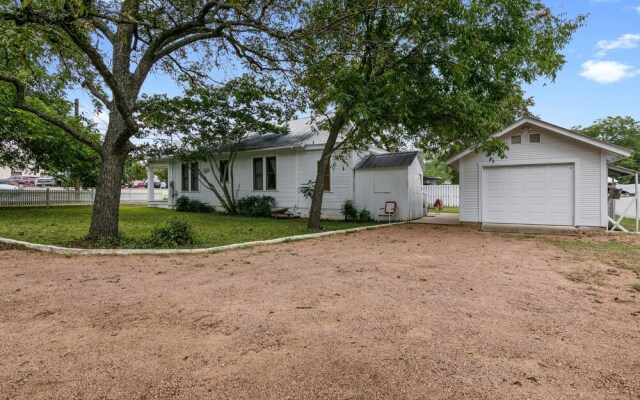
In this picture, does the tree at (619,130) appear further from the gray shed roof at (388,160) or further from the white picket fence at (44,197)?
the white picket fence at (44,197)

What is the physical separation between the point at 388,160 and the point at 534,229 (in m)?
5.85

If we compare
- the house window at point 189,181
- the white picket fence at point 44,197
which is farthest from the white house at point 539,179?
the white picket fence at point 44,197

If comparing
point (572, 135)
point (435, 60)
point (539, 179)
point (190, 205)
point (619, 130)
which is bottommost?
point (190, 205)

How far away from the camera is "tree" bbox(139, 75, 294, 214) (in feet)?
46.3

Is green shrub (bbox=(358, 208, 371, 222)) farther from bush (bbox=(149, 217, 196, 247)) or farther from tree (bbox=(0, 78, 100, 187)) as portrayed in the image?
tree (bbox=(0, 78, 100, 187))

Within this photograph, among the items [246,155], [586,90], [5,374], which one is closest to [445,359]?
[5,374]

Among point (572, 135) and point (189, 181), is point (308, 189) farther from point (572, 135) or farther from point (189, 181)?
point (189, 181)

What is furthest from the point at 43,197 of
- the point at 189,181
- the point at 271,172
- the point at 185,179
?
the point at 271,172

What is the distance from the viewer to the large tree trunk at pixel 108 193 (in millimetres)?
7688

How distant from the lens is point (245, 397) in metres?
2.18

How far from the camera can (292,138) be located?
53.3 ft

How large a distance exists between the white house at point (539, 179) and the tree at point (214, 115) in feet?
25.0

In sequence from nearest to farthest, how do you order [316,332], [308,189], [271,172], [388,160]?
1. [316,332]
2. [308,189]
3. [388,160]
4. [271,172]

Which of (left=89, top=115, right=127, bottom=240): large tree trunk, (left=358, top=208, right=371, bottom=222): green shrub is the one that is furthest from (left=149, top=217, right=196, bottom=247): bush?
(left=358, top=208, right=371, bottom=222): green shrub
